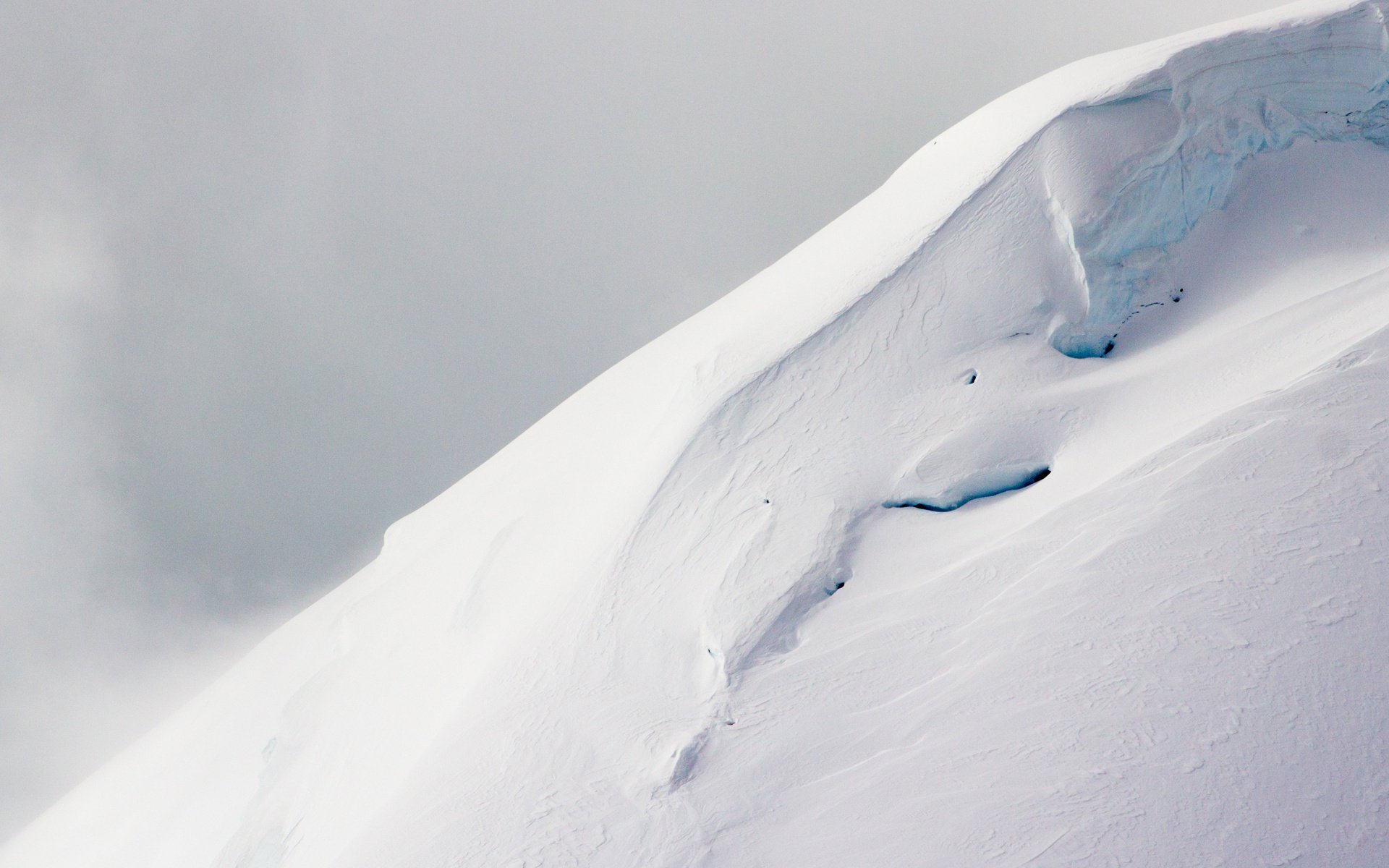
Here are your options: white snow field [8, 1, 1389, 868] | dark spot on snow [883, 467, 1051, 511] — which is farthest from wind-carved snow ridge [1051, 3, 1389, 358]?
dark spot on snow [883, 467, 1051, 511]

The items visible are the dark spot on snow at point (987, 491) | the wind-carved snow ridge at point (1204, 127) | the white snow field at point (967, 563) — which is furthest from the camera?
the wind-carved snow ridge at point (1204, 127)

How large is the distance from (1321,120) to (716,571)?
3.27m

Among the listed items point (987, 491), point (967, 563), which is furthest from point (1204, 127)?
point (967, 563)

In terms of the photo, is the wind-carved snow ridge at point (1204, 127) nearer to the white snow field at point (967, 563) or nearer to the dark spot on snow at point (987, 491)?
the white snow field at point (967, 563)

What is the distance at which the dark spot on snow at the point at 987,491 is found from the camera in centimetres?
340

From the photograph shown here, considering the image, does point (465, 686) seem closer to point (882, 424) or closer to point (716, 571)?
point (716, 571)

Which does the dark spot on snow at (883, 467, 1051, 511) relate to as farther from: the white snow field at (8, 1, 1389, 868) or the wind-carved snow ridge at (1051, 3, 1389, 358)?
the wind-carved snow ridge at (1051, 3, 1389, 358)

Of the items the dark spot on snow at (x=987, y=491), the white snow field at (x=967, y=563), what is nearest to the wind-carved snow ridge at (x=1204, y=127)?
the white snow field at (x=967, y=563)

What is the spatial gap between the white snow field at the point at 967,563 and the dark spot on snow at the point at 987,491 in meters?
0.02

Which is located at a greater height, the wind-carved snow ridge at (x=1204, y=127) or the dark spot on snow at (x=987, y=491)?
the wind-carved snow ridge at (x=1204, y=127)

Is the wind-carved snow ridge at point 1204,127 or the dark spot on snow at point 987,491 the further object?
the wind-carved snow ridge at point 1204,127

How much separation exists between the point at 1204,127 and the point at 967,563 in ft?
7.62

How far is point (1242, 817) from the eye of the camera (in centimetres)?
227

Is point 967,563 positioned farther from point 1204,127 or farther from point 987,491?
point 1204,127
